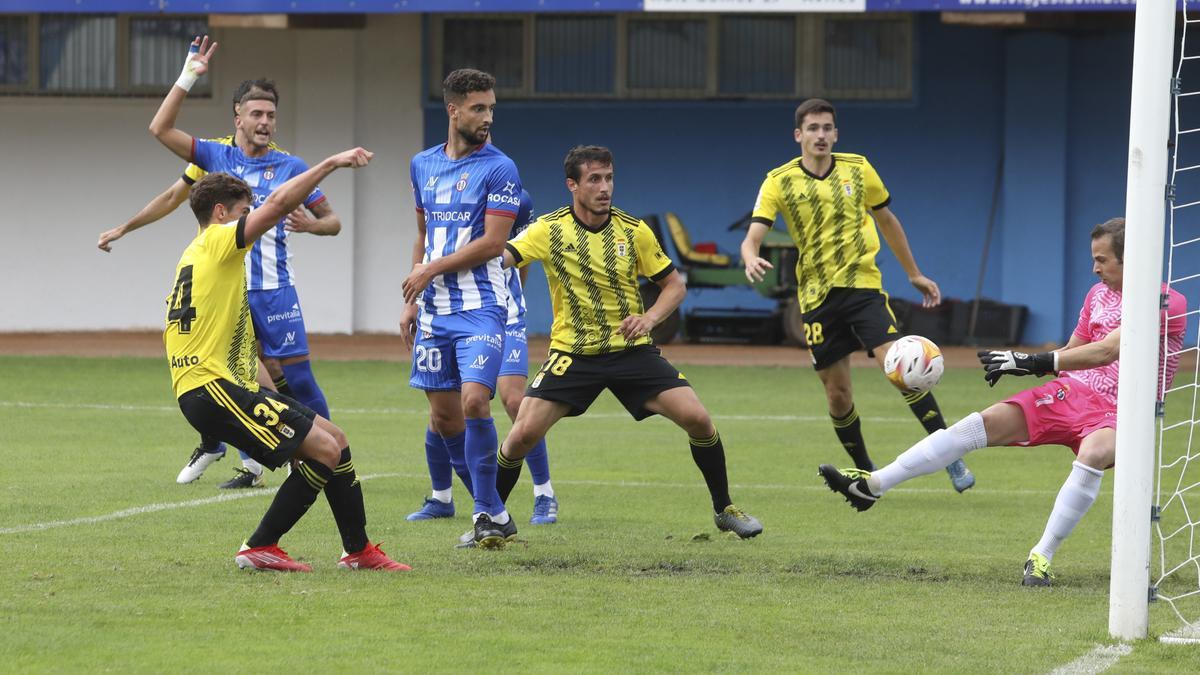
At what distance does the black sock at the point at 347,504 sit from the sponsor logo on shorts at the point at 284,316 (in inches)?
113

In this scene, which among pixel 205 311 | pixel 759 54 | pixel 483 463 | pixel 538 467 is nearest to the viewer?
pixel 205 311

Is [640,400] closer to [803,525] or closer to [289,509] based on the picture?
[803,525]

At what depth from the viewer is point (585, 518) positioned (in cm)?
845

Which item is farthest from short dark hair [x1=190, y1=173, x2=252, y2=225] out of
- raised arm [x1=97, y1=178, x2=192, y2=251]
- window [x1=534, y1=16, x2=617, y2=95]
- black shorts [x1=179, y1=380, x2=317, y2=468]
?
window [x1=534, y1=16, x2=617, y2=95]

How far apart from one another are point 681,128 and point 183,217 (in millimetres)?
7009

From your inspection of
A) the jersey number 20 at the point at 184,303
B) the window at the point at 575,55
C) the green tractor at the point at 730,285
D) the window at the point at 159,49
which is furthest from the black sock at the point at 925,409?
the window at the point at 159,49

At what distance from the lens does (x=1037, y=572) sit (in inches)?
260

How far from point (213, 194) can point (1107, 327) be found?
369 centimetres

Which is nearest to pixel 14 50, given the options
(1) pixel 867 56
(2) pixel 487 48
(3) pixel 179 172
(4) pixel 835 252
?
(3) pixel 179 172

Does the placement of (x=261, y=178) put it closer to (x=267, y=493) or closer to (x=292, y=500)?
(x=267, y=493)

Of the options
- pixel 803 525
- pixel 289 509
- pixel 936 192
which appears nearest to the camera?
pixel 289 509

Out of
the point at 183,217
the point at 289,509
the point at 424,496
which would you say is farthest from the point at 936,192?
the point at 289,509

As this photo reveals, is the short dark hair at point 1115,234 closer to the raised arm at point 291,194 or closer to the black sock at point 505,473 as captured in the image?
the black sock at point 505,473

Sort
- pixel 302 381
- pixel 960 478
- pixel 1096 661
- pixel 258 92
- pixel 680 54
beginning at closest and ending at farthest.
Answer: pixel 1096 661 < pixel 258 92 < pixel 302 381 < pixel 960 478 < pixel 680 54
